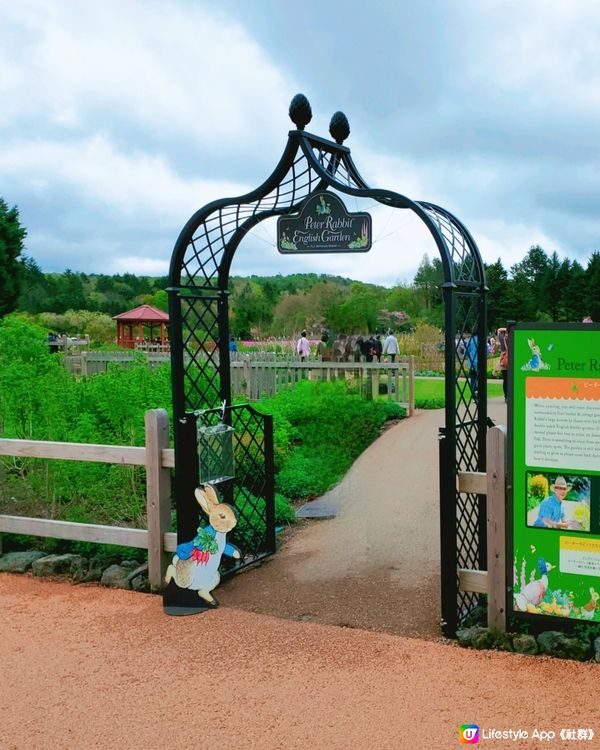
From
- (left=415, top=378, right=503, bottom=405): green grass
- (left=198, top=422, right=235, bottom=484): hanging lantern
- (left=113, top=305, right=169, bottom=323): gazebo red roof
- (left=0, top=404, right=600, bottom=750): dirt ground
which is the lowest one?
(left=0, top=404, right=600, bottom=750): dirt ground

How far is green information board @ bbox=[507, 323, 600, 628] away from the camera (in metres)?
4.59

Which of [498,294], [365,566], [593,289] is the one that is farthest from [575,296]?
[365,566]

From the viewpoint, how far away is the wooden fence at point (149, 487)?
603 cm

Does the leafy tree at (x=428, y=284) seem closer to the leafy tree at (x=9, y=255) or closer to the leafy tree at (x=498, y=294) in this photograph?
the leafy tree at (x=498, y=294)

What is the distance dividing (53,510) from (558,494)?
4.73m

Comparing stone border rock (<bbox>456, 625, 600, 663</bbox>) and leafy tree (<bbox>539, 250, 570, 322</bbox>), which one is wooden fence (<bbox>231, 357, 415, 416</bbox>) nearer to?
stone border rock (<bbox>456, 625, 600, 663</bbox>)

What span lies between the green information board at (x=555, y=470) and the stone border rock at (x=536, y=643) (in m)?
0.12

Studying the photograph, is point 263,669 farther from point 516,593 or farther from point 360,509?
point 360,509

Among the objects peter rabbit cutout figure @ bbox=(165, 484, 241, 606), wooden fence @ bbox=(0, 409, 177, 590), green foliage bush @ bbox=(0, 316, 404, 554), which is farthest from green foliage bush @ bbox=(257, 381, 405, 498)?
peter rabbit cutout figure @ bbox=(165, 484, 241, 606)

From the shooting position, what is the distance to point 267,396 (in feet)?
53.9

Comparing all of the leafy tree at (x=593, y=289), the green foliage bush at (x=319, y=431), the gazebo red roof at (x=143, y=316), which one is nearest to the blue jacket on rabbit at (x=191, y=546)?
the green foliage bush at (x=319, y=431)

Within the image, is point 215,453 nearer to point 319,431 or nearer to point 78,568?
point 78,568

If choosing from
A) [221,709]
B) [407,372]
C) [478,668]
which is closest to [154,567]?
[221,709]

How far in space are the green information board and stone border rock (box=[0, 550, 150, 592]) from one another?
3.05 metres
